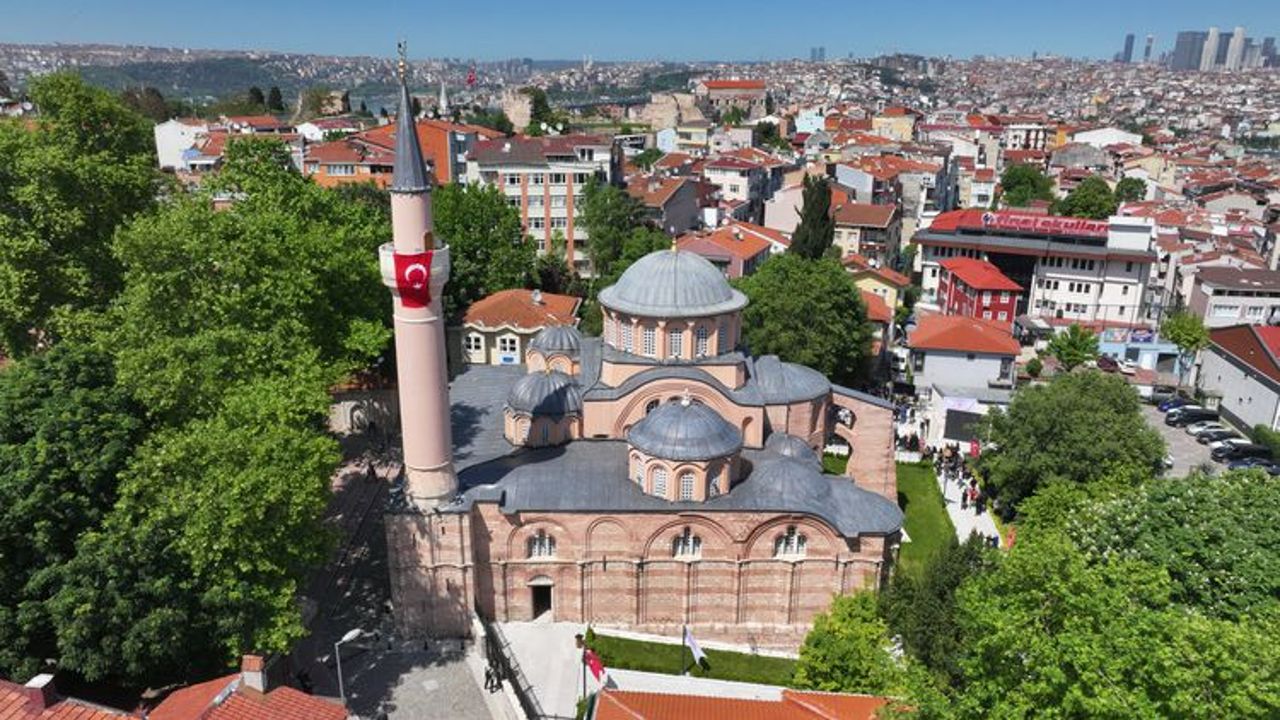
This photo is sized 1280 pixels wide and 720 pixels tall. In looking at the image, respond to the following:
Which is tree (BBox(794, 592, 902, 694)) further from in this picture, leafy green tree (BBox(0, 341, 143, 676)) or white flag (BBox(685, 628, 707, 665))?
leafy green tree (BBox(0, 341, 143, 676))

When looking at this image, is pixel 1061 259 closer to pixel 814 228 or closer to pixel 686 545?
pixel 814 228

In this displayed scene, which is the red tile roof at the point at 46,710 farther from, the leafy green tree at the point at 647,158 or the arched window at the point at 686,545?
the leafy green tree at the point at 647,158

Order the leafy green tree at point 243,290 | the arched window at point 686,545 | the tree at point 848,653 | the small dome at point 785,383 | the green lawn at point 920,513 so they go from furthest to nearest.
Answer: the green lawn at point 920,513
the small dome at point 785,383
the arched window at point 686,545
the leafy green tree at point 243,290
the tree at point 848,653

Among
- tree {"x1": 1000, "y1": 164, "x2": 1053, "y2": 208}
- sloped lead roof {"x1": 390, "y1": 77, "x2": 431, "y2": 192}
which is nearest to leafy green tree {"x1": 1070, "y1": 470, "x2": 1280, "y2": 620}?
sloped lead roof {"x1": 390, "y1": 77, "x2": 431, "y2": 192}

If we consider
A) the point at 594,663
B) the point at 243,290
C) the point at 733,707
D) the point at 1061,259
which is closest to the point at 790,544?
the point at 594,663

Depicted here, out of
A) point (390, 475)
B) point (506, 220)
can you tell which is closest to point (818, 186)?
point (506, 220)

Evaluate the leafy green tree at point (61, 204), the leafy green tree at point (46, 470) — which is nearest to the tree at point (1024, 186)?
the leafy green tree at point (61, 204)
